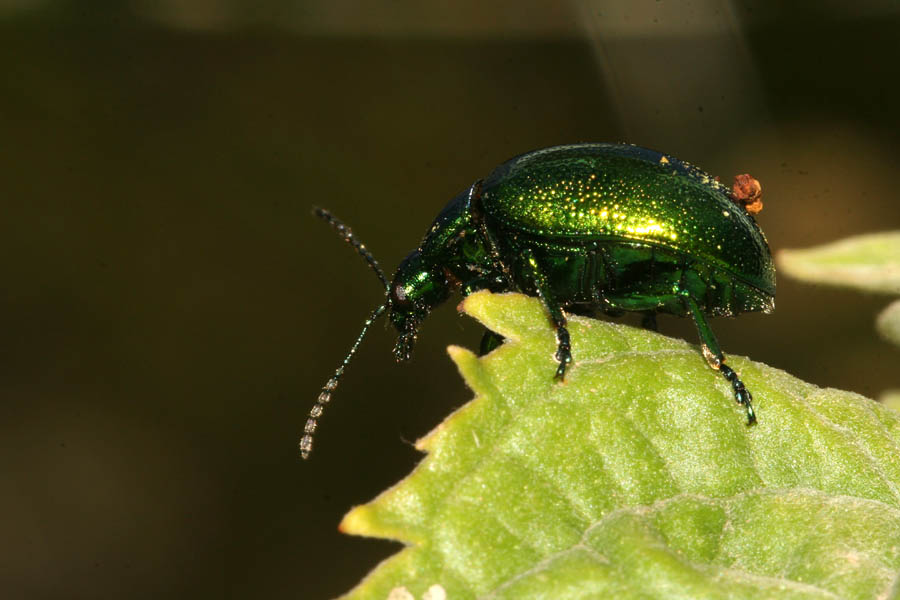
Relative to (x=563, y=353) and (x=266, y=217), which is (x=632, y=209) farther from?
(x=266, y=217)

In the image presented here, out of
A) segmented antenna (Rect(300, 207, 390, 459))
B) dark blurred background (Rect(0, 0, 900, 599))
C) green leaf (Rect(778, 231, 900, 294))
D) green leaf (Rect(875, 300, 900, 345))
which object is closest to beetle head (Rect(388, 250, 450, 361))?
segmented antenna (Rect(300, 207, 390, 459))

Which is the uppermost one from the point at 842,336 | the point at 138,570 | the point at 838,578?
the point at 838,578

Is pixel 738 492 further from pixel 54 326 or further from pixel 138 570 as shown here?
pixel 54 326

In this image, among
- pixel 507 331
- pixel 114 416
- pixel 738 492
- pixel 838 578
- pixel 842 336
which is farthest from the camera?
pixel 114 416

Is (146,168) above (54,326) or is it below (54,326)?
above

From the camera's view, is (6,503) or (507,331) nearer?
(507,331)

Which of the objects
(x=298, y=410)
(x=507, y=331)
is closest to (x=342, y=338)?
(x=298, y=410)

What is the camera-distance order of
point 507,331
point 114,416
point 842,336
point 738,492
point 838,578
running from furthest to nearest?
point 114,416, point 842,336, point 507,331, point 738,492, point 838,578
